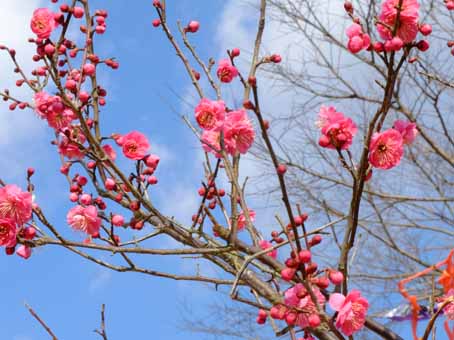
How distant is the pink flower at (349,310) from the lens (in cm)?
137

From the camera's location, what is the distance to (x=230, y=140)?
1.61 m

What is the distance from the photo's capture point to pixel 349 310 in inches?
54.2

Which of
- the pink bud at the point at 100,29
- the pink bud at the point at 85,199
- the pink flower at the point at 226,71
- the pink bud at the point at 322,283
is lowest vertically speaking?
the pink bud at the point at 322,283

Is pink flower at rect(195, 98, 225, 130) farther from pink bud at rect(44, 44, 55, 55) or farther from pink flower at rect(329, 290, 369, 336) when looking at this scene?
pink flower at rect(329, 290, 369, 336)

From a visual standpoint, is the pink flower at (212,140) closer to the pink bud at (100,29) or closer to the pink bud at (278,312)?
the pink bud at (278,312)

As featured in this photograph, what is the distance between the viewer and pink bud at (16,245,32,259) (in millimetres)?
1647

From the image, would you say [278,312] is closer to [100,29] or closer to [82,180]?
[82,180]

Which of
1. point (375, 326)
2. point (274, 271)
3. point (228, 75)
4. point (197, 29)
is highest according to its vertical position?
point (197, 29)

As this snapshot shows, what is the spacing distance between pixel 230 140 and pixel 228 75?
1.27ft

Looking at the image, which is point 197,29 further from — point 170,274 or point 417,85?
point 417,85

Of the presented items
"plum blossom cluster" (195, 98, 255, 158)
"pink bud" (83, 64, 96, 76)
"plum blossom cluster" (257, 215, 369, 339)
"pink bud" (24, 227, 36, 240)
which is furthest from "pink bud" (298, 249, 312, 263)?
"pink bud" (83, 64, 96, 76)

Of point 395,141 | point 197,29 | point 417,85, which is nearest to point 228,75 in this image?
point 197,29


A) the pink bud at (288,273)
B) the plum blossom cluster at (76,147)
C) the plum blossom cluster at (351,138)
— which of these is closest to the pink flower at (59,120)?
the plum blossom cluster at (76,147)

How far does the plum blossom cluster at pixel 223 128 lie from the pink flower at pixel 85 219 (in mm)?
365
